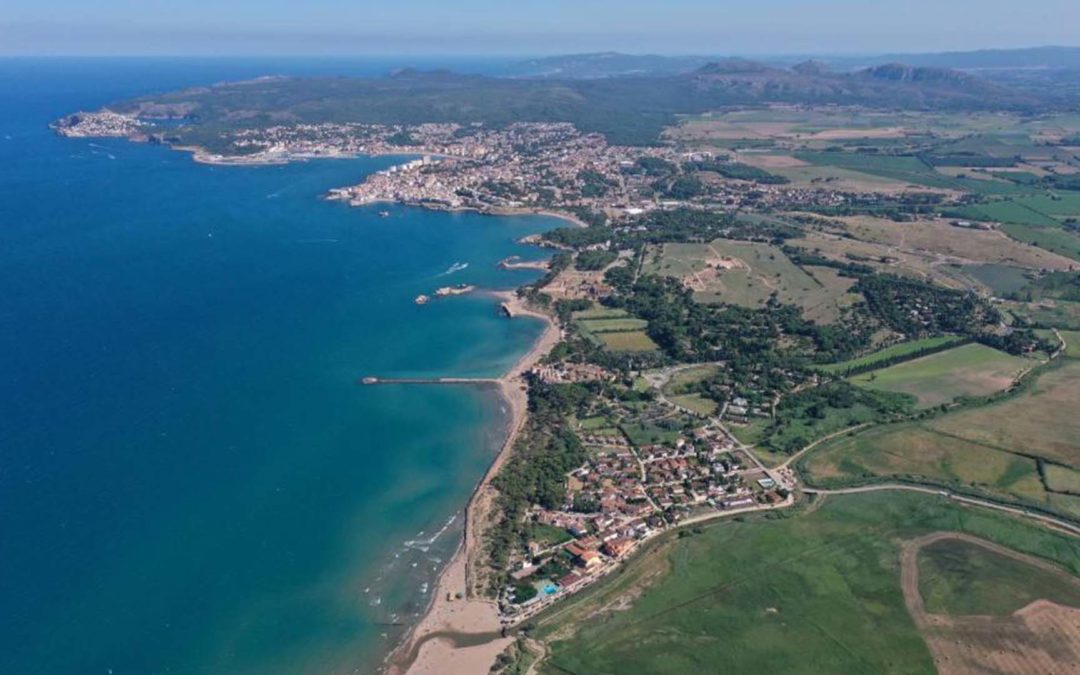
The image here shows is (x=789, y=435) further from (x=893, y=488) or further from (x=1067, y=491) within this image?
(x=1067, y=491)

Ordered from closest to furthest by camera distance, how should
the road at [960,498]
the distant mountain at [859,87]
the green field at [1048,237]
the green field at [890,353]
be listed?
the road at [960,498] < the green field at [890,353] < the green field at [1048,237] < the distant mountain at [859,87]

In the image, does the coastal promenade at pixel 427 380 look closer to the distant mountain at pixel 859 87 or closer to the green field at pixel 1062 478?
the green field at pixel 1062 478

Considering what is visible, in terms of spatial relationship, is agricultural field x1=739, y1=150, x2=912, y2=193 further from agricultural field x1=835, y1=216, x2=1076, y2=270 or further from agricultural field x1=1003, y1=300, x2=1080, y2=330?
agricultural field x1=1003, y1=300, x2=1080, y2=330

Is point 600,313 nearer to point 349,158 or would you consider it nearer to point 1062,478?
point 1062,478

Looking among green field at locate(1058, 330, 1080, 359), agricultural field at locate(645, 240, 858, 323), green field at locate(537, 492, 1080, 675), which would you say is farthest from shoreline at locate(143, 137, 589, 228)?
green field at locate(537, 492, 1080, 675)

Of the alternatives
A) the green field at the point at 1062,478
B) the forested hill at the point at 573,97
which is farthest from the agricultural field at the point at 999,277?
the forested hill at the point at 573,97

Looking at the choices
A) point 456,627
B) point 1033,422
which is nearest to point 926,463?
point 1033,422
